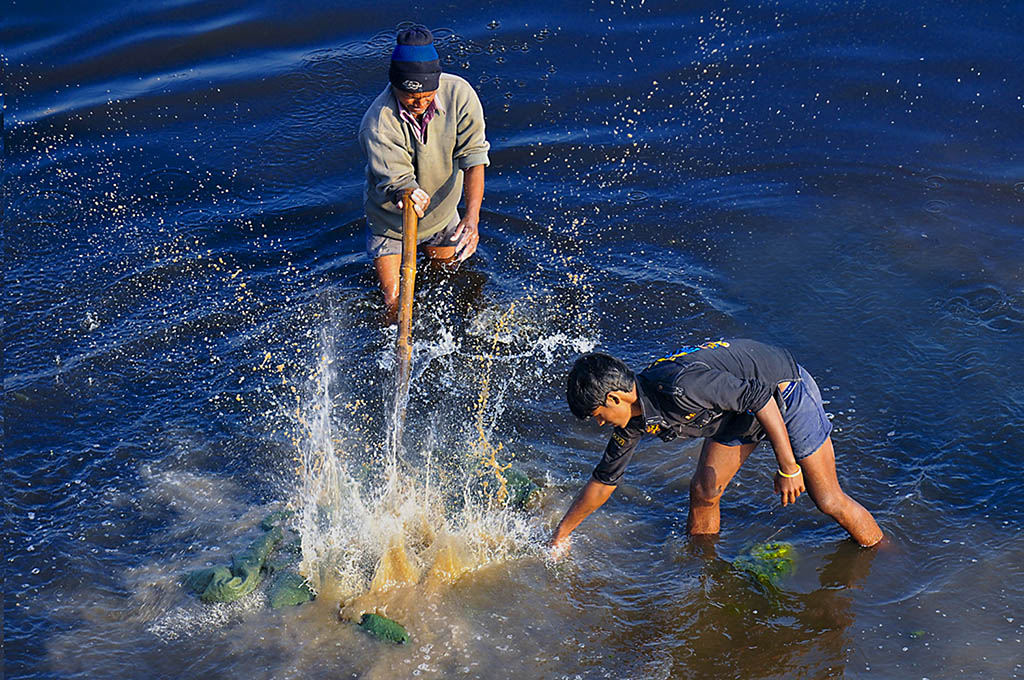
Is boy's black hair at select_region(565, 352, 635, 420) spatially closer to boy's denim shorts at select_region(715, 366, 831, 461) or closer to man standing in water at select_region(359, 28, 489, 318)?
boy's denim shorts at select_region(715, 366, 831, 461)

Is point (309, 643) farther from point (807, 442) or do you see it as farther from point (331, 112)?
point (331, 112)

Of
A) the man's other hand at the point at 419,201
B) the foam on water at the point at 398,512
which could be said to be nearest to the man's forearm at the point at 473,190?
A: the man's other hand at the point at 419,201

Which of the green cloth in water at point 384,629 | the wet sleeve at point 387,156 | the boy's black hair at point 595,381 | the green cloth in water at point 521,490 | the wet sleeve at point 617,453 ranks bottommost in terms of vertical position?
the green cloth in water at point 384,629

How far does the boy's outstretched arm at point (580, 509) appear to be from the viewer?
4.34 metres

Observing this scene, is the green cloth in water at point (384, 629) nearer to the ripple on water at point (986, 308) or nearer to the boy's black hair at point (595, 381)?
the boy's black hair at point (595, 381)

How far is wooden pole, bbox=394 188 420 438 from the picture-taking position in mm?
5645

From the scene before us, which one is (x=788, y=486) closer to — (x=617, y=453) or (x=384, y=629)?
(x=617, y=453)

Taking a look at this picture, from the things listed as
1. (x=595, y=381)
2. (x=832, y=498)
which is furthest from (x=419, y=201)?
(x=832, y=498)

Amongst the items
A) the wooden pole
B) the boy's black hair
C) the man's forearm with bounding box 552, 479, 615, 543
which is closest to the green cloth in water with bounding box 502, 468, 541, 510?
the man's forearm with bounding box 552, 479, 615, 543

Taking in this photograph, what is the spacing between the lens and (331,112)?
8.79 meters

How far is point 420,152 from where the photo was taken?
605cm

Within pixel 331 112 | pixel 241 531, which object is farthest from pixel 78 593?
pixel 331 112

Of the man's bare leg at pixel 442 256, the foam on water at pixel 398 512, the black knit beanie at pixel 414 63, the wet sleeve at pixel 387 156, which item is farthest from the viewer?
the man's bare leg at pixel 442 256

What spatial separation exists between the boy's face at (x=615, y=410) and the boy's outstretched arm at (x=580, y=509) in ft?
1.46
